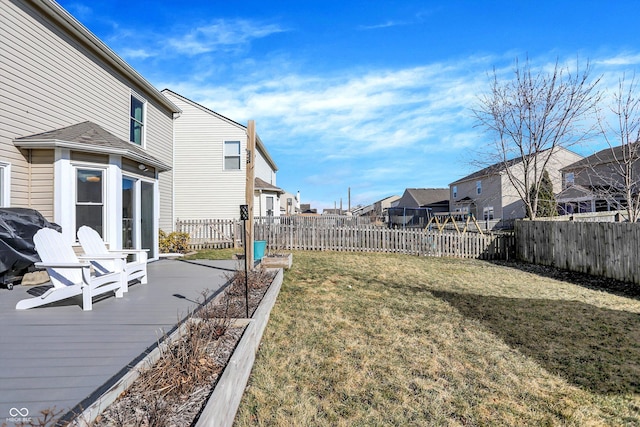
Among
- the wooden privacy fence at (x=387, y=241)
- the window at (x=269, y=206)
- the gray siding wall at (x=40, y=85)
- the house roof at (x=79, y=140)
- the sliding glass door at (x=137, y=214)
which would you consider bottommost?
the wooden privacy fence at (x=387, y=241)

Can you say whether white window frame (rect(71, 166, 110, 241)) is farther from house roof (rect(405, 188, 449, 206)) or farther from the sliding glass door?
house roof (rect(405, 188, 449, 206))

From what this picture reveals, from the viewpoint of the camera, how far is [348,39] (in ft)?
39.2

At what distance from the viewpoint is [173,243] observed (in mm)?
12008

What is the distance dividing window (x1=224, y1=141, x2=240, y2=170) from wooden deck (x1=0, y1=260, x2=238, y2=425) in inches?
468

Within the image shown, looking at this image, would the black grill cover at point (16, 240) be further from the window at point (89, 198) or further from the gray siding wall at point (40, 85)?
the window at point (89, 198)

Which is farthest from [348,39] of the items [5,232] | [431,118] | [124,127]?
[5,232]

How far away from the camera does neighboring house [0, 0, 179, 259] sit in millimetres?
6477

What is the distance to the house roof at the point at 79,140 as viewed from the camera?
652cm

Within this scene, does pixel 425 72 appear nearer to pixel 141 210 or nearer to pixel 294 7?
pixel 294 7

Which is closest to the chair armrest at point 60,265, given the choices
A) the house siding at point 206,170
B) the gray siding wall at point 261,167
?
the house siding at point 206,170

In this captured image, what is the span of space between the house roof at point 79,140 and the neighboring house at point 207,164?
8857 millimetres

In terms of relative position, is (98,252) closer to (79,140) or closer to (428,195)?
(79,140)

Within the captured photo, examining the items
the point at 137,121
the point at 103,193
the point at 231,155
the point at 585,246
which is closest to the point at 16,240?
the point at 103,193

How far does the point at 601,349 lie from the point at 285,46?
12.0m
